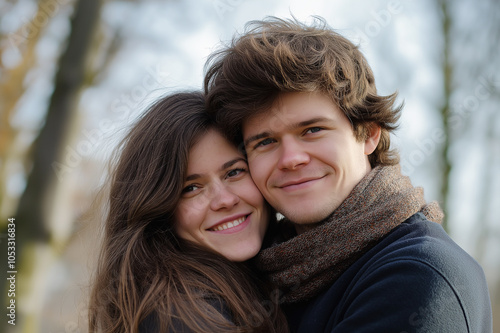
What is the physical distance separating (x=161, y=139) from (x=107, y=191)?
66 cm

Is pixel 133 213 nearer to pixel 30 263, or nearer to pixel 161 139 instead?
pixel 161 139

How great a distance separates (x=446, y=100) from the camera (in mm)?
8578

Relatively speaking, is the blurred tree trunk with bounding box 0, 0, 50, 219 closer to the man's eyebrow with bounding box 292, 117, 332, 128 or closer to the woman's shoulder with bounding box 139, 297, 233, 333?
the woman's shoulder with bounding box 139, 297, 233, 333

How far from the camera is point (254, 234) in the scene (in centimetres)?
264

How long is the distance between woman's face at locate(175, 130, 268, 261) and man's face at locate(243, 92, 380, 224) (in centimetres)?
21

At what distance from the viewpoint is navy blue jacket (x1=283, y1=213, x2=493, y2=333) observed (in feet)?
5.40

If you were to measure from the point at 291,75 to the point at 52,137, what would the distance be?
10.8 feet

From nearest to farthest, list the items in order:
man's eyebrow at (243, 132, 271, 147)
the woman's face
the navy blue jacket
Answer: the navy blue jacket → man's eyebrow at (243, 132, 271, 147) → the woman's face

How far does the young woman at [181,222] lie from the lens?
2.31 metres

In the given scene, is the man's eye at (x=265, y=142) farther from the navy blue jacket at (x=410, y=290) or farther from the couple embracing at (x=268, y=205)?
the navy blue jacket at (x=410, y=290)

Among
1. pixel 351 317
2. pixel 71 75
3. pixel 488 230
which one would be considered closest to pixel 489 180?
pixel 488 230

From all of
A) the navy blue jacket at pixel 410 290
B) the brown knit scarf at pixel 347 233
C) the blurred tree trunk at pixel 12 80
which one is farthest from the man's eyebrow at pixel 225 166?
the blurred tree trunk at pixel 12 80

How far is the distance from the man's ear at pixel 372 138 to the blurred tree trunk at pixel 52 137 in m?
3.31

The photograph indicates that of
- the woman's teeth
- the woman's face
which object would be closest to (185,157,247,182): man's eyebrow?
the woman's face
